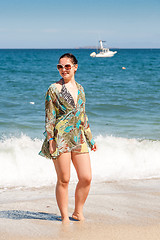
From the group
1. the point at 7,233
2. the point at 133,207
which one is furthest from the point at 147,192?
the point at 7,233

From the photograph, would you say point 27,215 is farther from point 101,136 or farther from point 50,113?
point 101,136

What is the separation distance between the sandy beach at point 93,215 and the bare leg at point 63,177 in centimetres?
21

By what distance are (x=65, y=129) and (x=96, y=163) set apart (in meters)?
3.80

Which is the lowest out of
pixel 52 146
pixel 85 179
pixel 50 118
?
pixel 85 179

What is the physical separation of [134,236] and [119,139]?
587cm

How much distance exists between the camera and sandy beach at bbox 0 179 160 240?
3.56m

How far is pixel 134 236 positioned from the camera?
3.50 meters

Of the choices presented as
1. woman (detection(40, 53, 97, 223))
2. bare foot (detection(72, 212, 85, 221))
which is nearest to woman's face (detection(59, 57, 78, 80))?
woman (detection(40, 53, 97, 223))

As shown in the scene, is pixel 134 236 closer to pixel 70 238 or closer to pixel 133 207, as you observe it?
pixel 70 238

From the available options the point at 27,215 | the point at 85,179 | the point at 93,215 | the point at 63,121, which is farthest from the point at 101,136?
the point at 63,121

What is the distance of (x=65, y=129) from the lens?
3.63 metres

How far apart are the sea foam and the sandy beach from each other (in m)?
0.69

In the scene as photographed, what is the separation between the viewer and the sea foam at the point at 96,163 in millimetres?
6547

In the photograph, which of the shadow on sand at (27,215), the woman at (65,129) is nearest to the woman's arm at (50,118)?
the woman at (65,129)
